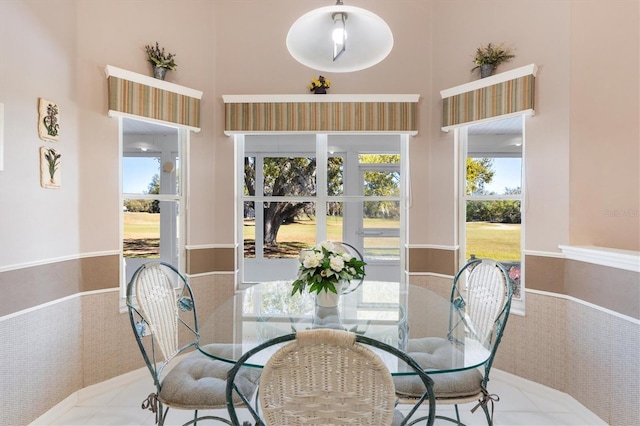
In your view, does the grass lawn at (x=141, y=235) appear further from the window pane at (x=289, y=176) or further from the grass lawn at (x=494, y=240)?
the grass lawn at (x=494, y=240)

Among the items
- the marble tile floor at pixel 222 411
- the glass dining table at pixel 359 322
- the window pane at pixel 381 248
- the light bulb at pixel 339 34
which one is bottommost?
the marble tile floor at pixel 222 411

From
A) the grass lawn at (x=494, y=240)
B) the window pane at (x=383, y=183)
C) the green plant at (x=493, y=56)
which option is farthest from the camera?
the window pane at (x=383, y=183)

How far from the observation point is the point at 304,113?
3.06 meters

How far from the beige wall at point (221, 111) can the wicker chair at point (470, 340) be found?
0.81 metres

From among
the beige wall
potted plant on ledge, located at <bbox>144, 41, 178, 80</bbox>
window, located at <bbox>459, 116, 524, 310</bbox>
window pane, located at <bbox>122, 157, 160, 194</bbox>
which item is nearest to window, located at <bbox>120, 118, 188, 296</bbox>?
window pane, located at <bbox>122, 157, 160, 194</bbox>

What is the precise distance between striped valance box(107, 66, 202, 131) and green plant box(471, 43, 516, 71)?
2363 millimetres

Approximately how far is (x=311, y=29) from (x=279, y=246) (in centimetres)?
226

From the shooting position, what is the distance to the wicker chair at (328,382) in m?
0.98

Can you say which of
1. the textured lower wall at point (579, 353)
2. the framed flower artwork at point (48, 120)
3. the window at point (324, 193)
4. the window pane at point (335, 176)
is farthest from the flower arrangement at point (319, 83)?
the textured lower wall at point (579, 353)

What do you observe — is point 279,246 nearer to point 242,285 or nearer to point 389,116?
point 242,285

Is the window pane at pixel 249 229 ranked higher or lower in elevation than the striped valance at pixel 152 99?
lower

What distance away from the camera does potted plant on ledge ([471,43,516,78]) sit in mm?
2656

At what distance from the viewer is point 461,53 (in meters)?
2.92

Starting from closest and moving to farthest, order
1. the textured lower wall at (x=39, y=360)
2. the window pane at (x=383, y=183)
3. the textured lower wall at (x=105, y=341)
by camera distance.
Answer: the textured lower wall at (x=39, y=360) < the textured lower wall at (x=105, y=341) < the window pane at (x=383, y=183)
